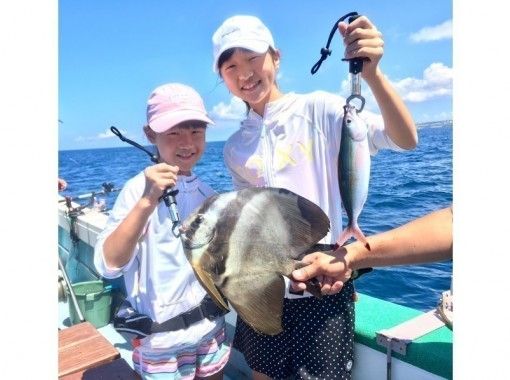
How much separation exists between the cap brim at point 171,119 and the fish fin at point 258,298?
75 cm

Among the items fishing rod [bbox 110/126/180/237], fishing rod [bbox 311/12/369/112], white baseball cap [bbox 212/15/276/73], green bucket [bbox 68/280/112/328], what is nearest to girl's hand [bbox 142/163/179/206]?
fishing rod [bbox 110/126/180/237]

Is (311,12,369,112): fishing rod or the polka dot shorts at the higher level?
(311,12,369,112): fishing rod

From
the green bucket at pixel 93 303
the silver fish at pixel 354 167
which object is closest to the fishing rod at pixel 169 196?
the silver fish at pixel 354 167

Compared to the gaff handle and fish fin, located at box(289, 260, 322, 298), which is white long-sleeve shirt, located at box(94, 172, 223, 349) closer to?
fish fin, located at box(289, 260, 322, 298)

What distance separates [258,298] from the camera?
1271mm

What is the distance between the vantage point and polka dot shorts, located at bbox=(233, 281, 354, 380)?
69.2 inches

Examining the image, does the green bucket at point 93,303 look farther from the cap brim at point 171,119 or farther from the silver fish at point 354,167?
the silver fish at point 354,167

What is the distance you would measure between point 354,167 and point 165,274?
1029 mm

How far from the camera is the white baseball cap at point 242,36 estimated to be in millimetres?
1485

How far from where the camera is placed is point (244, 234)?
1246 mm

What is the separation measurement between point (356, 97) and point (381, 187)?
9.85 meters
